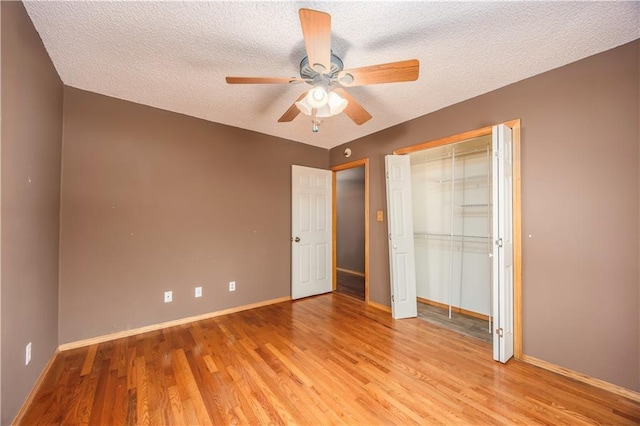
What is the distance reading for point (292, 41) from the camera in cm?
174

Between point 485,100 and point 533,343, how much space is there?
2303 millimetres

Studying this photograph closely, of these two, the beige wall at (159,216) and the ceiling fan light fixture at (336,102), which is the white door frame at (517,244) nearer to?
the ceiling fan light fixture at (336,102)

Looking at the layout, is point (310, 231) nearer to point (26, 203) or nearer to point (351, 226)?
point (351, 226)

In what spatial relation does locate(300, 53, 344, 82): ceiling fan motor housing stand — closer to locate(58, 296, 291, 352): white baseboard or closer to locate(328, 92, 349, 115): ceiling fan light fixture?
locate(328, 92, 349, 115): ceiling fan light fixture

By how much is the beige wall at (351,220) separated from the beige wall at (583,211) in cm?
336

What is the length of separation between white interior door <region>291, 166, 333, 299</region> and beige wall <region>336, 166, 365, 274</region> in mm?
1402

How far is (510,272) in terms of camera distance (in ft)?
7.41

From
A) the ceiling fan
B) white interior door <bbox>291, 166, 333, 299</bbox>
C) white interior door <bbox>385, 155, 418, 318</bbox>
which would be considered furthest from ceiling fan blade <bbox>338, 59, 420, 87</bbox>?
white interior door <bbox>291, 166, 333, 299</bbox>

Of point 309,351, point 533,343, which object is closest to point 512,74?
point 533,343

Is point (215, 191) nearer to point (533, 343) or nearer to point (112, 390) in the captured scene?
point (112, 390)

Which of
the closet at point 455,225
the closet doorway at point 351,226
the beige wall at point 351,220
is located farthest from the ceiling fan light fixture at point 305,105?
the beige wall at point 351,220

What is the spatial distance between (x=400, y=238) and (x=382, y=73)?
2.09 metres

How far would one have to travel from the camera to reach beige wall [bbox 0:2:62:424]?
4.51 ft

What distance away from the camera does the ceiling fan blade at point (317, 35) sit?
1165 millimetres
